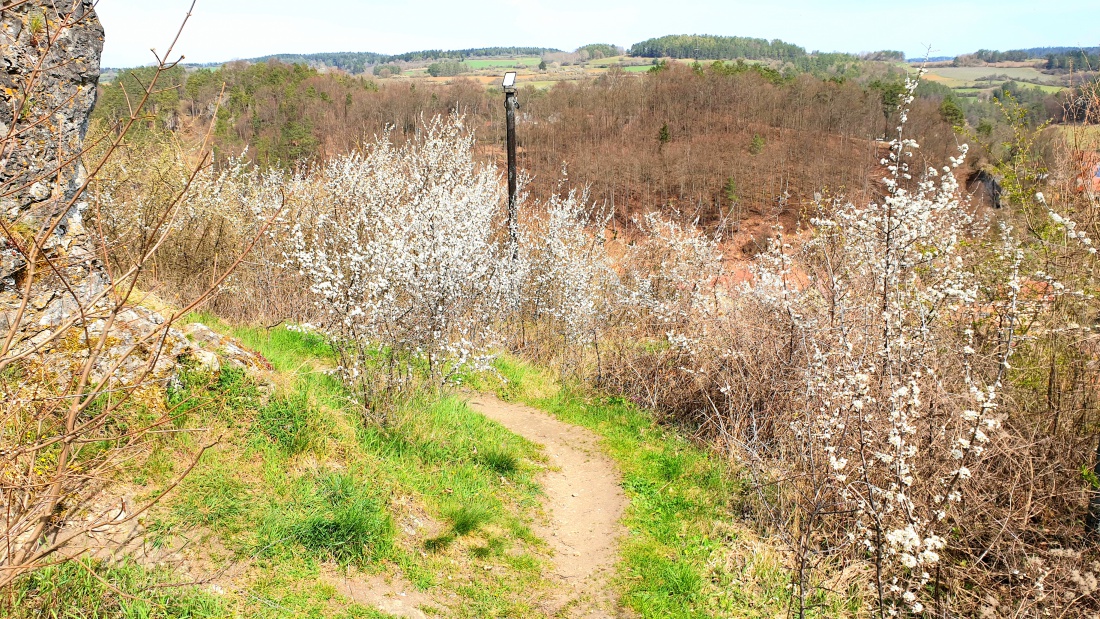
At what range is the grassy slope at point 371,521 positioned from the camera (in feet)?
11.6

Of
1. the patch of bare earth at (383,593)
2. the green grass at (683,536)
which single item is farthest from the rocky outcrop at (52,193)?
the green grass at (683,536)

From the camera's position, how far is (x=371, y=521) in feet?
13.9

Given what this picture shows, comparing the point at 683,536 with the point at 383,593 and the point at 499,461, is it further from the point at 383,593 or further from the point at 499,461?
the point at 383,593

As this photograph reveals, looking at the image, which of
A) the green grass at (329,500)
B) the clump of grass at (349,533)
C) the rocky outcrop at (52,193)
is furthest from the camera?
the clump of grass at (349,533)

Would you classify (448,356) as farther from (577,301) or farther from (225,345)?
(577,301)

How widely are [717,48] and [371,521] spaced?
12869cm

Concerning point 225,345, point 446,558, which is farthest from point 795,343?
point 225,345

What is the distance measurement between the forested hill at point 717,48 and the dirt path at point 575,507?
10582 cm

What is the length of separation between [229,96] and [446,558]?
54662mm

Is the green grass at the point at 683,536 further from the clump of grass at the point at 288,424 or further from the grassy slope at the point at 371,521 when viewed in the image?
the clump of grass at the point at 288,424

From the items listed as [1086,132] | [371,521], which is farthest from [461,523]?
[1086,132]

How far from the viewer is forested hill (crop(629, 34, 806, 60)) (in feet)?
363

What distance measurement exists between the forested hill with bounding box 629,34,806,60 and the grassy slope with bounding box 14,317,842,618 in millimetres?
107297

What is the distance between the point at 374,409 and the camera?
5352 mm
